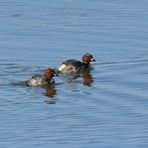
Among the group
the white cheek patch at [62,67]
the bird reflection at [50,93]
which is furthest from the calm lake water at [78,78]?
the white cheek patch at [62,67]

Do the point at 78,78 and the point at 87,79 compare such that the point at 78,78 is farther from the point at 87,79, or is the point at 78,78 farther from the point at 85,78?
the point at 87,79

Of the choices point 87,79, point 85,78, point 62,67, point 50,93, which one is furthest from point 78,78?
point 50,93

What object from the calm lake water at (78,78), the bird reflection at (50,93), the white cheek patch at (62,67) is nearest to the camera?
the calm lake water at (78,78)

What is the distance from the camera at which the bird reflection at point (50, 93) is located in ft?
66.1

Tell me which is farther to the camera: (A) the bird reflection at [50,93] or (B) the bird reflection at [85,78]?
(B) the bird reflection at [85,78]

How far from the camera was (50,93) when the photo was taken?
21266 mm

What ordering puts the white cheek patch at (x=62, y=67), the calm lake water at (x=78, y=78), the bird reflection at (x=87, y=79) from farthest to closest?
the white cheek patch at (x=62, y=67) → the bird reflection at (x=87, y=79) → the calm lake water at (x=78, y=78)

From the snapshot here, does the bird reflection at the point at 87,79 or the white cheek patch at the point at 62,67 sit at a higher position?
the white cheek patch at the point at 62,67

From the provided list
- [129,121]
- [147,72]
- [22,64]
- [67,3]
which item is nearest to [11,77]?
[22,64]

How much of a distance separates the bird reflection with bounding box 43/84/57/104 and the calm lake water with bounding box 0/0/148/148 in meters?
0.03

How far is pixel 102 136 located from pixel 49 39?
9654 millimetres

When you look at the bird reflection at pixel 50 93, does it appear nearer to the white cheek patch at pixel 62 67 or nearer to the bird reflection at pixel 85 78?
the bird reflection at pixel 85 78

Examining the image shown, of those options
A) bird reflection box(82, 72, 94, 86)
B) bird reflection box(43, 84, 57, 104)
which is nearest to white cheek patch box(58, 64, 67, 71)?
bird reflection box(82, 72, 94, 86)

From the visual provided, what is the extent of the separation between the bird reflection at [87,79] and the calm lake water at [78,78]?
0.13 ft
